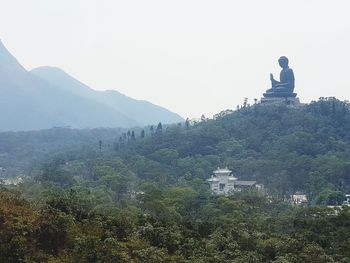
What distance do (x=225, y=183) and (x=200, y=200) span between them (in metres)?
14.2

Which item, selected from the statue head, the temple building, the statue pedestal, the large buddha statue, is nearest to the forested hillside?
the temple building

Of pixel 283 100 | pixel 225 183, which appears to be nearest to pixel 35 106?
pixel 283 100

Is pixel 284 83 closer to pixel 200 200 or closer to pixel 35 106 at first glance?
pixel 200 200

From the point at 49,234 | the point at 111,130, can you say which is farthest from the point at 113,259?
the point at 111,130

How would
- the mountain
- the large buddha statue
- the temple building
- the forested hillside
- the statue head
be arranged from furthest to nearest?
the mountain
the statue head
the large buddha statue
the temple building
the forested hillside

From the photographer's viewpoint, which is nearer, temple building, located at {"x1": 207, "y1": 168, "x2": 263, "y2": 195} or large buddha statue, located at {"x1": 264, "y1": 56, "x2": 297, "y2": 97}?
temple building, located at {"x1": 207, "y1": 168, "x2": 263, "y2": 195}

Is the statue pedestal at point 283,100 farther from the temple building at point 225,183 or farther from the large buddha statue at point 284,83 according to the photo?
the temple building at point 225,183

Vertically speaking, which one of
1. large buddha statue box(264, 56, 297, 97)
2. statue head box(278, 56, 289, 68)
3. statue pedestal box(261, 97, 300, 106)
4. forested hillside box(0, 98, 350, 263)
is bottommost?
forested hillside box(0, 98, 350, 263)

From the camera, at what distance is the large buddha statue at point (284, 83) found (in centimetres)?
6550

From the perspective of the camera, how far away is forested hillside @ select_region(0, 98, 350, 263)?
1504 centimetres

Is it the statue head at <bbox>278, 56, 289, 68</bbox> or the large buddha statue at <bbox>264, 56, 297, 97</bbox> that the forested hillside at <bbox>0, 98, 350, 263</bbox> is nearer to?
the large buddha statue at <bbox>264, 56, 297, 97</bbox>

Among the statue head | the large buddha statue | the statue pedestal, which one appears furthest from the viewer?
the statue pedestal

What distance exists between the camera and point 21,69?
193 meters

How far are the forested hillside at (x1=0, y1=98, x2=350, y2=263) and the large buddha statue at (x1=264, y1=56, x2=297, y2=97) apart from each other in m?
2.96
